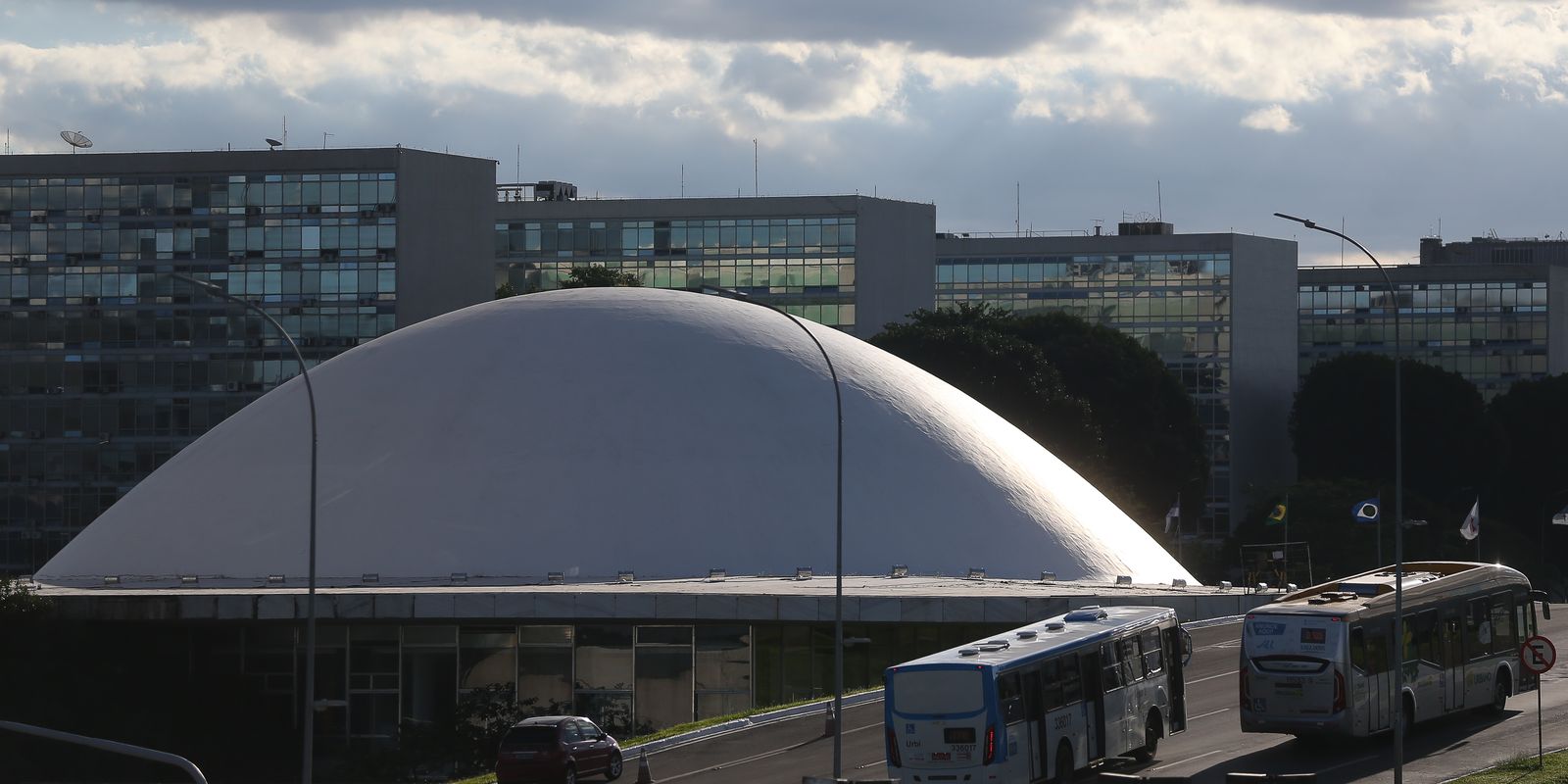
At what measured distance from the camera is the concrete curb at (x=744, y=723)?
162 ft

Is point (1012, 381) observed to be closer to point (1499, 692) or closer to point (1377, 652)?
point (1499, 692)

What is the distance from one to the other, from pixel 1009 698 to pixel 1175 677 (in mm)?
7925

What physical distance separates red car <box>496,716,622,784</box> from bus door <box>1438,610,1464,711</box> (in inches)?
728

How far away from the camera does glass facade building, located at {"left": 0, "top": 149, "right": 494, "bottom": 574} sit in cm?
11869

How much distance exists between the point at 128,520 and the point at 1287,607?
47.4 m

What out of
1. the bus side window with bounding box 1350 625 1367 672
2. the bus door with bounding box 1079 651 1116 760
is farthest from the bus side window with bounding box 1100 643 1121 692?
the bus side window with bounding box 1350 625 1367 672

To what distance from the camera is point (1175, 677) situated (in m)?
45.1

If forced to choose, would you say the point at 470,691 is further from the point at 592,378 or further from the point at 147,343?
the point at 147,343

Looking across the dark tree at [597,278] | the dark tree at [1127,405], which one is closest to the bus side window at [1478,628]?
the dark tree at [1127,405]

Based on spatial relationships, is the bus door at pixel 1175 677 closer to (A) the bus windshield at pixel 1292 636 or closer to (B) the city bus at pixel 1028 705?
(B) the city bus at pixel 1028 705

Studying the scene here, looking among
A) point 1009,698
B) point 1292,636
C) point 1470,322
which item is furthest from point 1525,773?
point 1470,322

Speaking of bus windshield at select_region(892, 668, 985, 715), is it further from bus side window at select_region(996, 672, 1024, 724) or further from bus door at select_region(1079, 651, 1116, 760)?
bus door at select_region(1079, 651, 1116, 760)

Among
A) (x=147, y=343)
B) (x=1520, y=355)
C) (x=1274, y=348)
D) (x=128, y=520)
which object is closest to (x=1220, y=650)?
(x=128, y=520)

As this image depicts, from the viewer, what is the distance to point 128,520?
3007 inches
